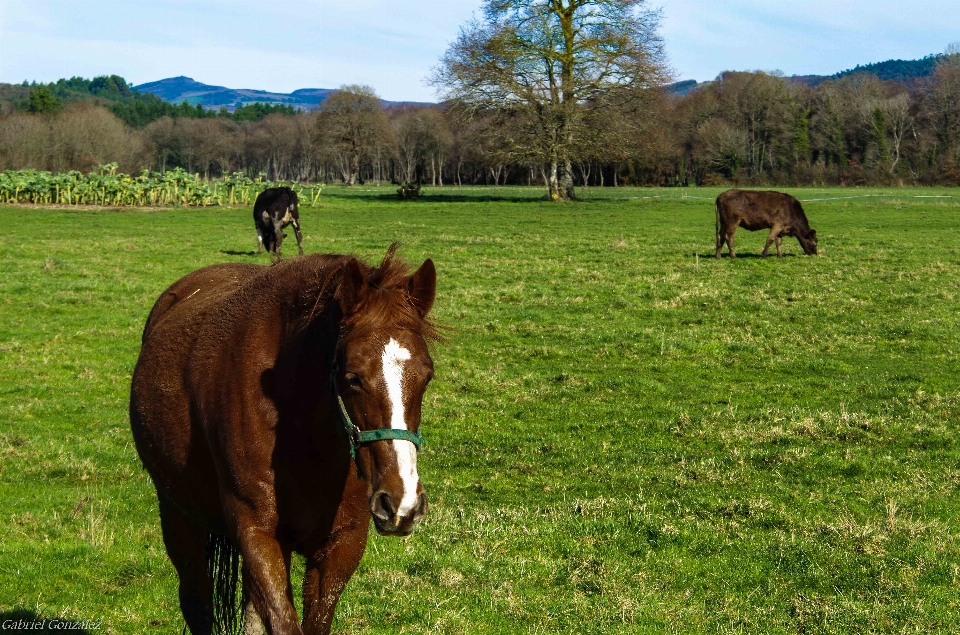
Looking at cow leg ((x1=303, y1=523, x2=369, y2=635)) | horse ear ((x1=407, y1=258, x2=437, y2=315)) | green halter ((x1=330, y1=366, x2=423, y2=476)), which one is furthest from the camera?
cow leg ((x1=303, y1=523, x2=369, y2=635))

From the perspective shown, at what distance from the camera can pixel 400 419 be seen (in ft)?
11.1

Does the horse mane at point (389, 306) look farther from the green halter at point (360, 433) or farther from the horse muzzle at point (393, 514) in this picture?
the horse muzzle at point (393, 514)

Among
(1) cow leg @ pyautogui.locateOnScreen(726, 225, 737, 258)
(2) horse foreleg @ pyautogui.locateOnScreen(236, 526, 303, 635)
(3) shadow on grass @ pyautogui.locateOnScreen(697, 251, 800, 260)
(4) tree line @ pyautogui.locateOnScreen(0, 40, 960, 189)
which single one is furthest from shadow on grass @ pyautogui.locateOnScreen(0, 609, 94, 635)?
(4) tree line @ pyautogui.locateOnScreen(0, 40, 960, 189)

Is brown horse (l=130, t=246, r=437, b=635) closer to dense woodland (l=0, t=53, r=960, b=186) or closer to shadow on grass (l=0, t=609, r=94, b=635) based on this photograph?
shadow on grass (l=0, t=609, r=94, b=635)

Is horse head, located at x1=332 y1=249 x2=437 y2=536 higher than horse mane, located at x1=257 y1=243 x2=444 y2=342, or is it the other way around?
horse mane, located at x1=257 y1=243 x2=444 y2=342

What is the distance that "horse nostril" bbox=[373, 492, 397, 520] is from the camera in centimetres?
319

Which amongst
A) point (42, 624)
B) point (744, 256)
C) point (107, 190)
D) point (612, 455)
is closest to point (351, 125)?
point (107, 190)

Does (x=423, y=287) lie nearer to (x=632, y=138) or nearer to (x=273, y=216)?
(x=273, y=216)

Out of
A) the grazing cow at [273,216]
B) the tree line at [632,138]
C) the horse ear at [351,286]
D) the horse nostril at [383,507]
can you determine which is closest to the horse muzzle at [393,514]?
the horse nostril at [383,507]

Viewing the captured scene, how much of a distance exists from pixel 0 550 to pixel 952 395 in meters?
11.2

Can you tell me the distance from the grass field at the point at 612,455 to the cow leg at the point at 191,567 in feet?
2.28

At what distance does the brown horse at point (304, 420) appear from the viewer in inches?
135

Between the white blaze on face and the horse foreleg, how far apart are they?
2.78 ft

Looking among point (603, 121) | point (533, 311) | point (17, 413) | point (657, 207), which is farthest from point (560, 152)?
point (17, 413)
